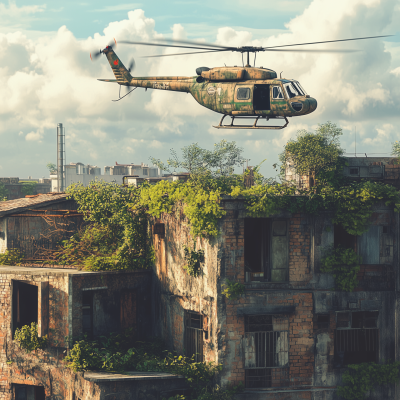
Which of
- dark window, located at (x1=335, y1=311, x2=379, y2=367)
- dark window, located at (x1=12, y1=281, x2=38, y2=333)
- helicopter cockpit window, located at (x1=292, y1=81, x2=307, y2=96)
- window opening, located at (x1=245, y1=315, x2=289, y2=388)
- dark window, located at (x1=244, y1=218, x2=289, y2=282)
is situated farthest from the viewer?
dark window, located at (x1=12, y1=281, x2=38, y2=333)

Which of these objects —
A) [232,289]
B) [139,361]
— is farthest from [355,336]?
[139,361]

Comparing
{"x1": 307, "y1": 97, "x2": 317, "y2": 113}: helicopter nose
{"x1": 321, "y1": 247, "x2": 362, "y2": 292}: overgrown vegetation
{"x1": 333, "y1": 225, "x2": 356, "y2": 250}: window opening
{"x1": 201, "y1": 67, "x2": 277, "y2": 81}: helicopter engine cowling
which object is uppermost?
{"x1": 201, "y1": 67, "x2": 277, "y2": 81}: helicopter engine cowling

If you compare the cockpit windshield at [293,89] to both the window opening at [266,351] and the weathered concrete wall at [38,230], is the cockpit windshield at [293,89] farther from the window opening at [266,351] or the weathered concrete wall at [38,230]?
the weathered concrete wall at [38,230]

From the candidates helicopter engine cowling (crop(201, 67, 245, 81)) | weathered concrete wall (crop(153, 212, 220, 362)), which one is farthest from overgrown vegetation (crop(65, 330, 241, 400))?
helicopter engine cowling (crop(201, 67, 245, 81))

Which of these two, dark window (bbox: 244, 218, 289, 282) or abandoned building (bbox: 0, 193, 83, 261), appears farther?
abandoned building (bbox: 0, 193, 83, 261)

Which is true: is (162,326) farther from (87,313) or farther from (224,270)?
(224,270)

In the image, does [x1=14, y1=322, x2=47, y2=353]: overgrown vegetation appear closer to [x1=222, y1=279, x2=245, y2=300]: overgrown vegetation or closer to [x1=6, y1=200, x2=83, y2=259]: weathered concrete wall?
[x1=6, y1=200, x2=83, y2=259]: weathered concrete wall
